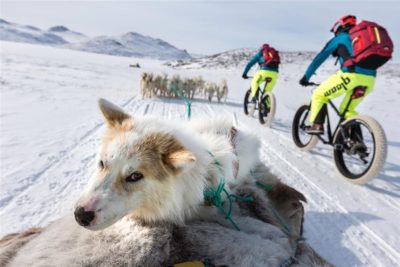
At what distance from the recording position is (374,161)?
379 centimetres

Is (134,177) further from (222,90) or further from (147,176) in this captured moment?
(222,90)

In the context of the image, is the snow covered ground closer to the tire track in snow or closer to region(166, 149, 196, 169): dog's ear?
the tire track in snow

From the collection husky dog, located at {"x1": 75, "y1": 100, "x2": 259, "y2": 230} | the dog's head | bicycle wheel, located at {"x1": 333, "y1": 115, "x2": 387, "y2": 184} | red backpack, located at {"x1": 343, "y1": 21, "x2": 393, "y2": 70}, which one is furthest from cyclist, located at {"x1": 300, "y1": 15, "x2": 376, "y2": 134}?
the dog's head

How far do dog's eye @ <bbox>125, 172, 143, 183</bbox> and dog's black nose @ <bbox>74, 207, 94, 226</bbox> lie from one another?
0.27 meters

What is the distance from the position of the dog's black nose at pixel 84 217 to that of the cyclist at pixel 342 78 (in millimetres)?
3958

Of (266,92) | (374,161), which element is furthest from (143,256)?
(266,92)

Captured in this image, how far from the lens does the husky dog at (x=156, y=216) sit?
4.35ft

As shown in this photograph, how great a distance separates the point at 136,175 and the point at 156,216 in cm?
24

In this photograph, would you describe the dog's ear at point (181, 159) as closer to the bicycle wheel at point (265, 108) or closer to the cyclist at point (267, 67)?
the bicycle wheel at point (265, 108)

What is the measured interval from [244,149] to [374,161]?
2217mm

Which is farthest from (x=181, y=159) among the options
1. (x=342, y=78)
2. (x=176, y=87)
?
(x=176, y=87)

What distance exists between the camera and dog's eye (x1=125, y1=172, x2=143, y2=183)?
1.62 m

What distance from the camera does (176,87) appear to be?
494 inches

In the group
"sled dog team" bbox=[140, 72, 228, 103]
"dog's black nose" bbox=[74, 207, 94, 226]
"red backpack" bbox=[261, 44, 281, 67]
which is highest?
"red backpack" bbox=[261, 44, 281, 67]
